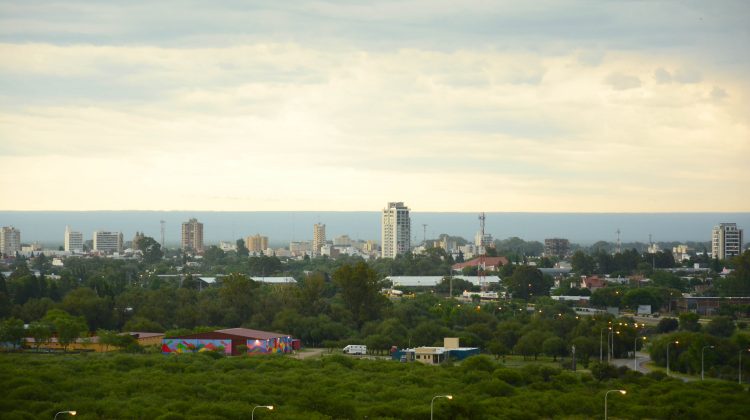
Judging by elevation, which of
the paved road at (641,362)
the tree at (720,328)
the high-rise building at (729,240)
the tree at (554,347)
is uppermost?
the high-rise building at (729,240)

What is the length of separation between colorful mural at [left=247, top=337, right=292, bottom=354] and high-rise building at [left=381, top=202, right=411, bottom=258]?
109000 millimetres

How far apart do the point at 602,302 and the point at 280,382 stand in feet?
140

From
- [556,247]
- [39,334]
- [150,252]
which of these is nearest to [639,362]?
[39,334]

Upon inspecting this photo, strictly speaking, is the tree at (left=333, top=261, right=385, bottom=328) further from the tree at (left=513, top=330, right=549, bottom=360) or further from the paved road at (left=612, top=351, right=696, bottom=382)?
the paved road at (left=612, top=351, right=696, bottom=382)

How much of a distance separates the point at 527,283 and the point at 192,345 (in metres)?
40.9

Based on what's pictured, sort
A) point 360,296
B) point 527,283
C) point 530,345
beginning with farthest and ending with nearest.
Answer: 1. point 527,283
2. point 360,296
3. point 530,345

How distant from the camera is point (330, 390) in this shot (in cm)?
4188

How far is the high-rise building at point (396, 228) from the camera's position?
552 ft

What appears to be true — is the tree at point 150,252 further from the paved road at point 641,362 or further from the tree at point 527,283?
the paved road at point 641,362

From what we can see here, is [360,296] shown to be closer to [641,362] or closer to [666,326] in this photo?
[666,326]

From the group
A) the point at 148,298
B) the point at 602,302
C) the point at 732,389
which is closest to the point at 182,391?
the point at 732,389

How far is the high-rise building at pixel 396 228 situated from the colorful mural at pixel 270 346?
4291 inches

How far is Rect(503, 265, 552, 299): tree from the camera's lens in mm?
90938

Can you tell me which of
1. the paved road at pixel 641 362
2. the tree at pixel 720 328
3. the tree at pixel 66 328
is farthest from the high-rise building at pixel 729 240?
the tree at pixel 66 328
